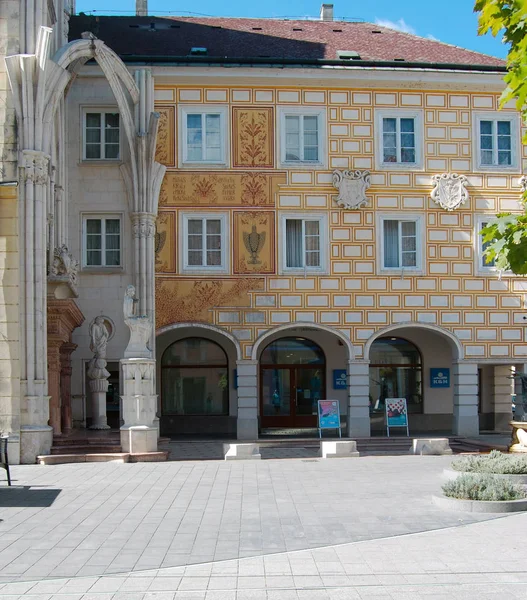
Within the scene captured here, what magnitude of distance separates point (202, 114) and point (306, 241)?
490cm

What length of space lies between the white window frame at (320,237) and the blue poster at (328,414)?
3994mm

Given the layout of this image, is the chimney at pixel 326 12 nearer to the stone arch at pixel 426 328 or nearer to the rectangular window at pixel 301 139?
the rectangular window at pixel 301 139

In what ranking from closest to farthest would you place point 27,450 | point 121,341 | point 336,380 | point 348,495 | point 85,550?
point 85,550 → point 348,495 → point 27,450 → point 121,341 → point 336,380

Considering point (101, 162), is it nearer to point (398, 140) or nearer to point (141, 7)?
point (398, 140)

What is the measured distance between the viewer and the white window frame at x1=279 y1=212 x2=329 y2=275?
29438 mm

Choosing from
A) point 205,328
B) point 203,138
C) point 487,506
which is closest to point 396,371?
point 205,328

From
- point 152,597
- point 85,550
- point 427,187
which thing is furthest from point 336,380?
point 152,597

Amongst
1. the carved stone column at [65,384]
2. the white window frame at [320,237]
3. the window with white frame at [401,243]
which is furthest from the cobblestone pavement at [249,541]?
the window with white frame at [401,243]

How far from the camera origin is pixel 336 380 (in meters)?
32.6

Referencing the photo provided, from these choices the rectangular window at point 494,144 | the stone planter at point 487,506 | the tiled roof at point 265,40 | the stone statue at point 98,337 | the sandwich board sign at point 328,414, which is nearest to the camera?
the stone planter at point 487,506

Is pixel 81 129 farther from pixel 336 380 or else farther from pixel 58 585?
pixel 58 585

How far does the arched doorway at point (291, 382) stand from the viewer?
108 ft

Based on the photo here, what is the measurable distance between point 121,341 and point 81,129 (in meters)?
6.39

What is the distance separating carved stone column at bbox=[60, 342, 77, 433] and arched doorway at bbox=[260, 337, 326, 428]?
25.4 feet
